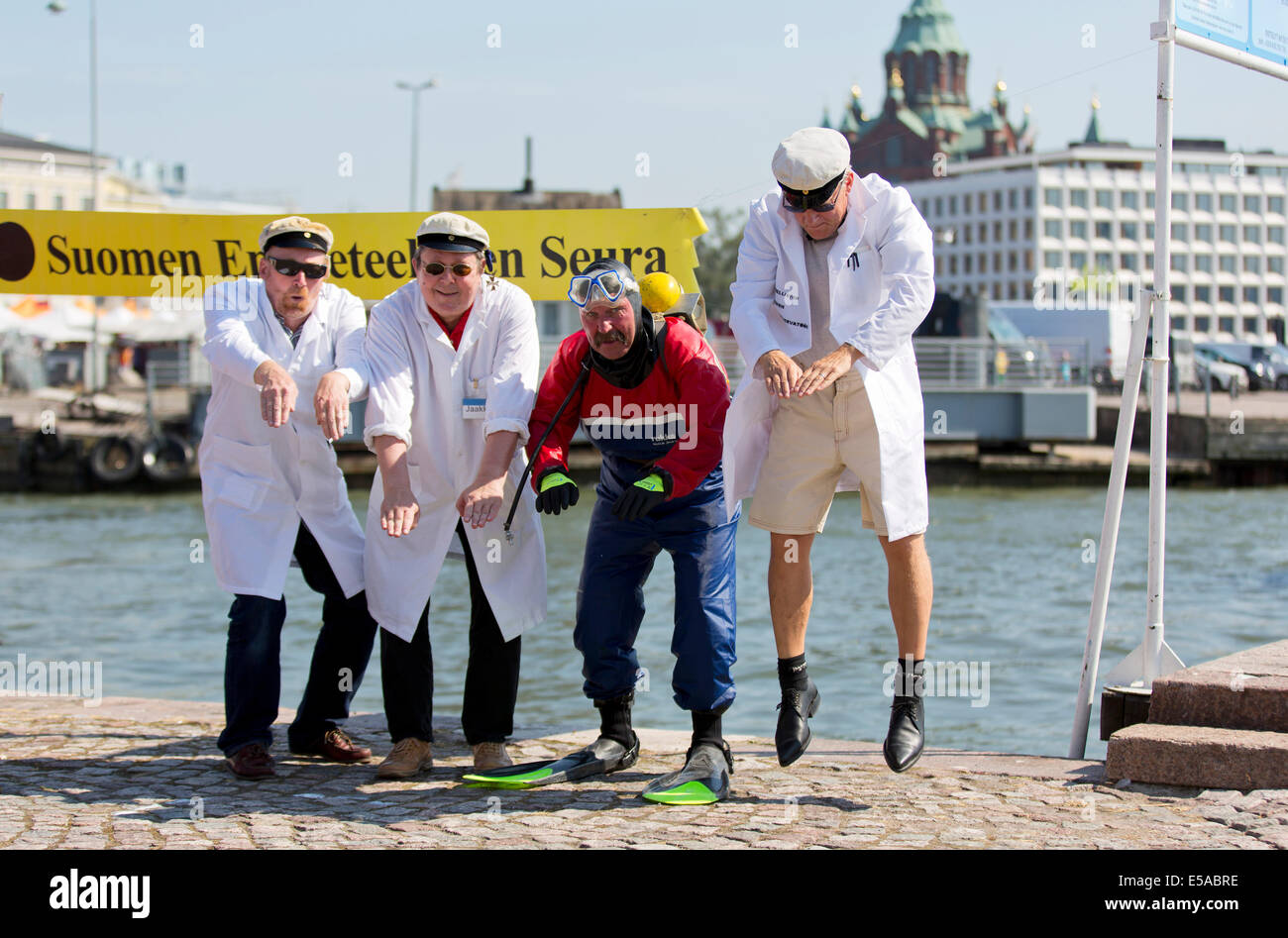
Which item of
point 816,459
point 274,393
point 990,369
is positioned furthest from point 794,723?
point 990,369

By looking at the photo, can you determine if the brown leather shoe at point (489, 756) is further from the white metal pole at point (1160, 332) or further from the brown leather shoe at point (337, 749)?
the white metal pole at point (1160, 332)

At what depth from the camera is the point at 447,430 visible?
5.60 m

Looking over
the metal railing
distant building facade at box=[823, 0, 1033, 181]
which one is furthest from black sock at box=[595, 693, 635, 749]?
distant building facade at box=[823, 0, 1033, 181]

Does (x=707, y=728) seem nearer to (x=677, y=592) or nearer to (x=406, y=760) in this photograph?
(x=677, y=592)

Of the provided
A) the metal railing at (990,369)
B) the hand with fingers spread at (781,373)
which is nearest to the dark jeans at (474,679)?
the hand with fingers spread at (781,373)

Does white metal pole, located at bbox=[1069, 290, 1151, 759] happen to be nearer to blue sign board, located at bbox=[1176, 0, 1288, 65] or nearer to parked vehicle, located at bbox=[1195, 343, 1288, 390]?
blue sign board, located at bbox=[1176, 0, 1288, 65]

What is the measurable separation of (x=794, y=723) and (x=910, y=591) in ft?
1.88

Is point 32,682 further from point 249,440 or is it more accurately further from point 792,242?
point 792,242

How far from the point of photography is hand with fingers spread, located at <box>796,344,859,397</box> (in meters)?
4.94
